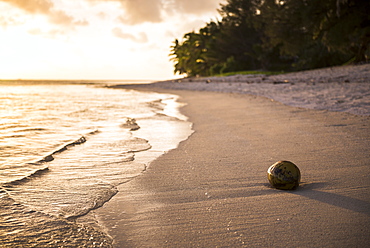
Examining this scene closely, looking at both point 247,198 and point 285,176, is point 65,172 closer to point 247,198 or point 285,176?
point 247,198

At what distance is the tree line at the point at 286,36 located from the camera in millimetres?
21859

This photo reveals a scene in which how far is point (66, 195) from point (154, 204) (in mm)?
933

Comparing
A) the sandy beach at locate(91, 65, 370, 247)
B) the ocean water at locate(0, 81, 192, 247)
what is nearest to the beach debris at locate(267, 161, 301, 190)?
the sandy beach at locate(91, 65, 370, 247)

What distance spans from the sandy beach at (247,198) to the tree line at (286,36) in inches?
752

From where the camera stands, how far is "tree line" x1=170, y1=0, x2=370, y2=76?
21859 mm

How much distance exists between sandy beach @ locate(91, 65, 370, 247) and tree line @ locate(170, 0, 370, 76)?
752 inches

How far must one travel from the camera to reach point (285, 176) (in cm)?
304

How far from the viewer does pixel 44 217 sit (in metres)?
2.58

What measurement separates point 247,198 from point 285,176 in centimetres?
45

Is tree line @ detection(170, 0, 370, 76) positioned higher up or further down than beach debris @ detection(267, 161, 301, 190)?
higher up

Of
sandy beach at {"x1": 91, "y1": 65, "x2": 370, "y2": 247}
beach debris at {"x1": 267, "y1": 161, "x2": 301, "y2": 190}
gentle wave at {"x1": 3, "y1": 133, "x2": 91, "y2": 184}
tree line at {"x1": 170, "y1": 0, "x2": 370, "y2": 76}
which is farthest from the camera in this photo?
tree line at {"x1": 170, "y1": 0, "x2": 370, "y2": 76}

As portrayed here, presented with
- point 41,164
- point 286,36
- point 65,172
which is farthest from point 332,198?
point 286,36

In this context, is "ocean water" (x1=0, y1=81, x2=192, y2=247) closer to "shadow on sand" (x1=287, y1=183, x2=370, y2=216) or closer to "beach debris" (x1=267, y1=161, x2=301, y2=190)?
"beach debris" (x1=267, y1=161, x2=301, y2=190)

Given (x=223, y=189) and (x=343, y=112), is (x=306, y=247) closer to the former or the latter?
(x=223, y=189)
